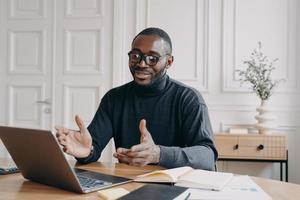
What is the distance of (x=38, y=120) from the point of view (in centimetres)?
348

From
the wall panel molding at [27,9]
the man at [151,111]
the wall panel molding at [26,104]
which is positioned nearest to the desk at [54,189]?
the man at [151,111]

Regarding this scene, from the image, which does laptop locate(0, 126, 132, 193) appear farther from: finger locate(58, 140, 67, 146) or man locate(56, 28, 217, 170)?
man locate(56, 28, 217, 170)

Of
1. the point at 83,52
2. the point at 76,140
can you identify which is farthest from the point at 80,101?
the point at 76,140

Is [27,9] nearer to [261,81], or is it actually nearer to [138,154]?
[261,81]

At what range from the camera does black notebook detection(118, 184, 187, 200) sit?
822 mm

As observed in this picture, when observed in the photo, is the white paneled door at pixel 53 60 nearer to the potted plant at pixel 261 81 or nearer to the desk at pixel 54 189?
the potted plant at pixel 261 81

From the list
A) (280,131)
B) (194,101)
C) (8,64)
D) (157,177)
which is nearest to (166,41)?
(194,101)

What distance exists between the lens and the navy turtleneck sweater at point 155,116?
1539 millimetres

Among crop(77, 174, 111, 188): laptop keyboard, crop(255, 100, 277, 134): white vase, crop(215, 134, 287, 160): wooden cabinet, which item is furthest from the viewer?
crop(255, 100, 277, 134): white vase

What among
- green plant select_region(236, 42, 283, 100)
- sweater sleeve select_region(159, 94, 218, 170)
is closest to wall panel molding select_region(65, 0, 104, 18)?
green plant select_region(236, 42, 283, 100)

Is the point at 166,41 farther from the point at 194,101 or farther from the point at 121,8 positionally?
the point at 121,8

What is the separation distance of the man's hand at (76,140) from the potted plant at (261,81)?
71.2 inches

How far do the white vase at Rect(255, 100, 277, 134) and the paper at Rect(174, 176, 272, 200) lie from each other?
6.17ft

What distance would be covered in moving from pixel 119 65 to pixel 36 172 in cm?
234
